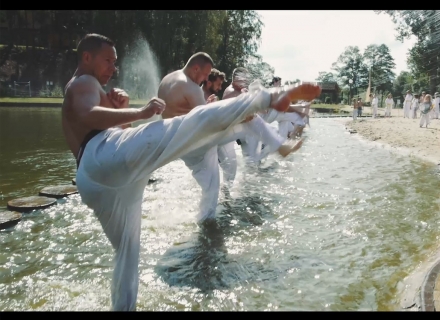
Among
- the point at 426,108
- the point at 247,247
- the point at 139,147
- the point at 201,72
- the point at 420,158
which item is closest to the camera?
the point at 139,147

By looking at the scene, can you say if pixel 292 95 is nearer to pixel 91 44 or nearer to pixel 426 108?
pixel 91 44

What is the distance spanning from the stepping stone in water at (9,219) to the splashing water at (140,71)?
32706 millimetres

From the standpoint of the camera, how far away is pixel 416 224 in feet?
17.6

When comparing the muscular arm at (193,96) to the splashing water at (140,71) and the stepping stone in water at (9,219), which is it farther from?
the splashing water at (140,71)

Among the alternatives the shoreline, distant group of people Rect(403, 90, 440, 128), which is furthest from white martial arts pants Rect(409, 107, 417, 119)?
the shoreline

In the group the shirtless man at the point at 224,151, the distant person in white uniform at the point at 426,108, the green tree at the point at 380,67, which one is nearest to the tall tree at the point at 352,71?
the green tree at the point at 380,67

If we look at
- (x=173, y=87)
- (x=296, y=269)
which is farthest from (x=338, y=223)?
(x=173, y=87)

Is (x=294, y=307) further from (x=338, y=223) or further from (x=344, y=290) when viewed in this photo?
(x=338, y=223)

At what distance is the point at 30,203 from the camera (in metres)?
6.20

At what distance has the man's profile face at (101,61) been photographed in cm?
302

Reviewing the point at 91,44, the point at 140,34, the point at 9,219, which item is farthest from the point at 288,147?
the point at 140,34

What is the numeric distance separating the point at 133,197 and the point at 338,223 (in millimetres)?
3354

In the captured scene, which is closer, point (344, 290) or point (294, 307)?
point (294, 307)

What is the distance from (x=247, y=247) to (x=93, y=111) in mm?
2542
